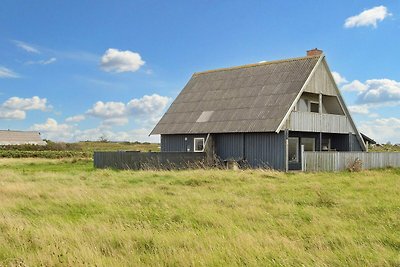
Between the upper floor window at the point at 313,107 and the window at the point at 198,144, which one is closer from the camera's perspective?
the window at the point at 198,144

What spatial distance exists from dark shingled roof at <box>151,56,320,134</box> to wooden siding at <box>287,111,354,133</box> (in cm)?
132

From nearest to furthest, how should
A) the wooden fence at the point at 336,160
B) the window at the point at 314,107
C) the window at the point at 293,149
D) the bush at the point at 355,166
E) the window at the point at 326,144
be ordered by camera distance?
the wooden fence at the point at 336,160, the bush at the point at 355,166, the window at the point at 293,149, the window at the point at 314,107, the window at the point at 326,144

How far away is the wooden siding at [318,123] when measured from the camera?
96.8 feet

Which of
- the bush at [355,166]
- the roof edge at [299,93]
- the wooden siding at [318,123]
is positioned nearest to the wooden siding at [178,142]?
the roof edge at [299,93]

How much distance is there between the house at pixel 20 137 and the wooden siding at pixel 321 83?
306 feet

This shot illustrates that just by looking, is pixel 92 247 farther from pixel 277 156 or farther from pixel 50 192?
pixel 277 156

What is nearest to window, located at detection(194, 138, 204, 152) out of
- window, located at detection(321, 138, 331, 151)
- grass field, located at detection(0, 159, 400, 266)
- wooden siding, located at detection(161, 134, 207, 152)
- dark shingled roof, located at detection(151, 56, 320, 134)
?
wooden siding, located at detection(161, 134, 207, 152)

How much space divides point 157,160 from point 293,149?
9637mm

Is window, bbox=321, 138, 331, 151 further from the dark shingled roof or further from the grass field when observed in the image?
the grass field

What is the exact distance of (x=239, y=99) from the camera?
3256 cm

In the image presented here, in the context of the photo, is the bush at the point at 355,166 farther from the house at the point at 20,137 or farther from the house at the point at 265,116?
the house at the point at 20,137

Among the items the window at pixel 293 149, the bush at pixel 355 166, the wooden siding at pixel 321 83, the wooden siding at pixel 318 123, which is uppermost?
the wooden siding at pixel 321 83

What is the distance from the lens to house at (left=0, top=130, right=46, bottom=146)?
11262 cm

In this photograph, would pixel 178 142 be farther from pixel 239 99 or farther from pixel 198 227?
pixel 198 227
